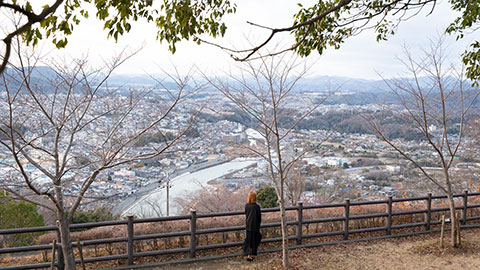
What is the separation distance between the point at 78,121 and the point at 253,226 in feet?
10.7

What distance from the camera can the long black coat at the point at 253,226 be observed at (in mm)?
5992

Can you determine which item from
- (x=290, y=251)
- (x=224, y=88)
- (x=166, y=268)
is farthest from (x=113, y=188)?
(x=290, y=251)

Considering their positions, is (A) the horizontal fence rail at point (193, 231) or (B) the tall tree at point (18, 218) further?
(B) the tall tree at point (18, 218)

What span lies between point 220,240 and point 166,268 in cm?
158

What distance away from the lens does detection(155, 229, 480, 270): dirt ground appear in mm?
5945

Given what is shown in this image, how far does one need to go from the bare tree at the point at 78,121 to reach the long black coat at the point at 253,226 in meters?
1.72

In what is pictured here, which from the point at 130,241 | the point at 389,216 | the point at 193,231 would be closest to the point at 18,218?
the point at 130,241

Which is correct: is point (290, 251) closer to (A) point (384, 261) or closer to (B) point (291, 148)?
(A) point (384, 261)

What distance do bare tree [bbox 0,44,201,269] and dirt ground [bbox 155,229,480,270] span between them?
2167 mm

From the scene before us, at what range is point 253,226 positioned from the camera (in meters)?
6.01

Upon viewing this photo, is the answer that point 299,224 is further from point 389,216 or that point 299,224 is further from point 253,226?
point 389,216

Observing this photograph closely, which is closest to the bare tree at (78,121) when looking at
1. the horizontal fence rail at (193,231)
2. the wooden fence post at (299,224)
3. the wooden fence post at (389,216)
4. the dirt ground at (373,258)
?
the horizontal fence rail at (193,231)

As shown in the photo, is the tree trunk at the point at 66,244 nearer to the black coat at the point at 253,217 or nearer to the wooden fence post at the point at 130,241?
the wooden fence post at the point at 130,241

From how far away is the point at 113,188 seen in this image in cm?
654
